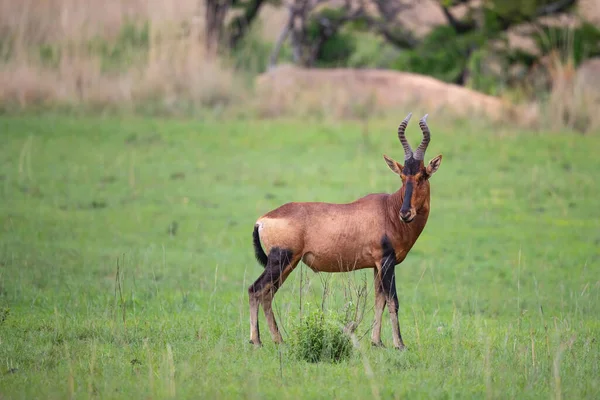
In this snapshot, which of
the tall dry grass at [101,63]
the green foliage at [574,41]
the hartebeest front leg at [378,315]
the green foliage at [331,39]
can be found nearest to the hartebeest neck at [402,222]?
the hartebeest front leg at [378,315]

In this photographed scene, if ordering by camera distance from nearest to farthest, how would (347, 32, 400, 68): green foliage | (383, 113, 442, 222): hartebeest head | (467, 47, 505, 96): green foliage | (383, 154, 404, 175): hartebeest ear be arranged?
(383, 113, 442, 222): hartebeest head, (383, 154, 404, 175): hartebeest ear, (467, 47, 505, 96): green foliage, (347, 32, 400, 68): green foliage

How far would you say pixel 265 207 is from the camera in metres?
14.0

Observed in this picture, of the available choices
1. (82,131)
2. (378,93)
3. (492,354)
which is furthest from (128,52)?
(492,354)

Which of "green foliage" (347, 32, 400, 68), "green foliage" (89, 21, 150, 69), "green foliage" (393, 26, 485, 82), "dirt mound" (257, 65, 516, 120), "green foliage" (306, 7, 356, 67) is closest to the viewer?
"dirt mound" (257, 65, 516, 120)

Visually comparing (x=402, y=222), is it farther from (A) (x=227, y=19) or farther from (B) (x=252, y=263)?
(A) (x=227, y=19)

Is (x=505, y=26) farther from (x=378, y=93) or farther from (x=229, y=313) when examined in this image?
(x=229, y=313)

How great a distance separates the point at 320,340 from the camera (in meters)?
7.07

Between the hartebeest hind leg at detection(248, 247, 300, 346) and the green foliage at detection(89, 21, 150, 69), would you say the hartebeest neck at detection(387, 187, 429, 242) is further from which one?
the green foliage at detection(89, 21, 150, 69)

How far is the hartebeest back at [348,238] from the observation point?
7.46 m

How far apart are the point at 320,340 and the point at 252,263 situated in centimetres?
431

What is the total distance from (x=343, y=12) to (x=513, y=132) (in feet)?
21.9

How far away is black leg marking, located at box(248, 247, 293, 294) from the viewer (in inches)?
293

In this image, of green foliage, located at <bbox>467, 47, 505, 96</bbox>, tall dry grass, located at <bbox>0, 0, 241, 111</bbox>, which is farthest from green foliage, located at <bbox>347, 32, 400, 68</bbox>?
tall dry grass, located at <bbox>0, 0, 241, 111</bbox>

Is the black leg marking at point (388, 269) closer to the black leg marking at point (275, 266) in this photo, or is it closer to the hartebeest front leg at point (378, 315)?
the hartebeest front leg at point (378, 315)
